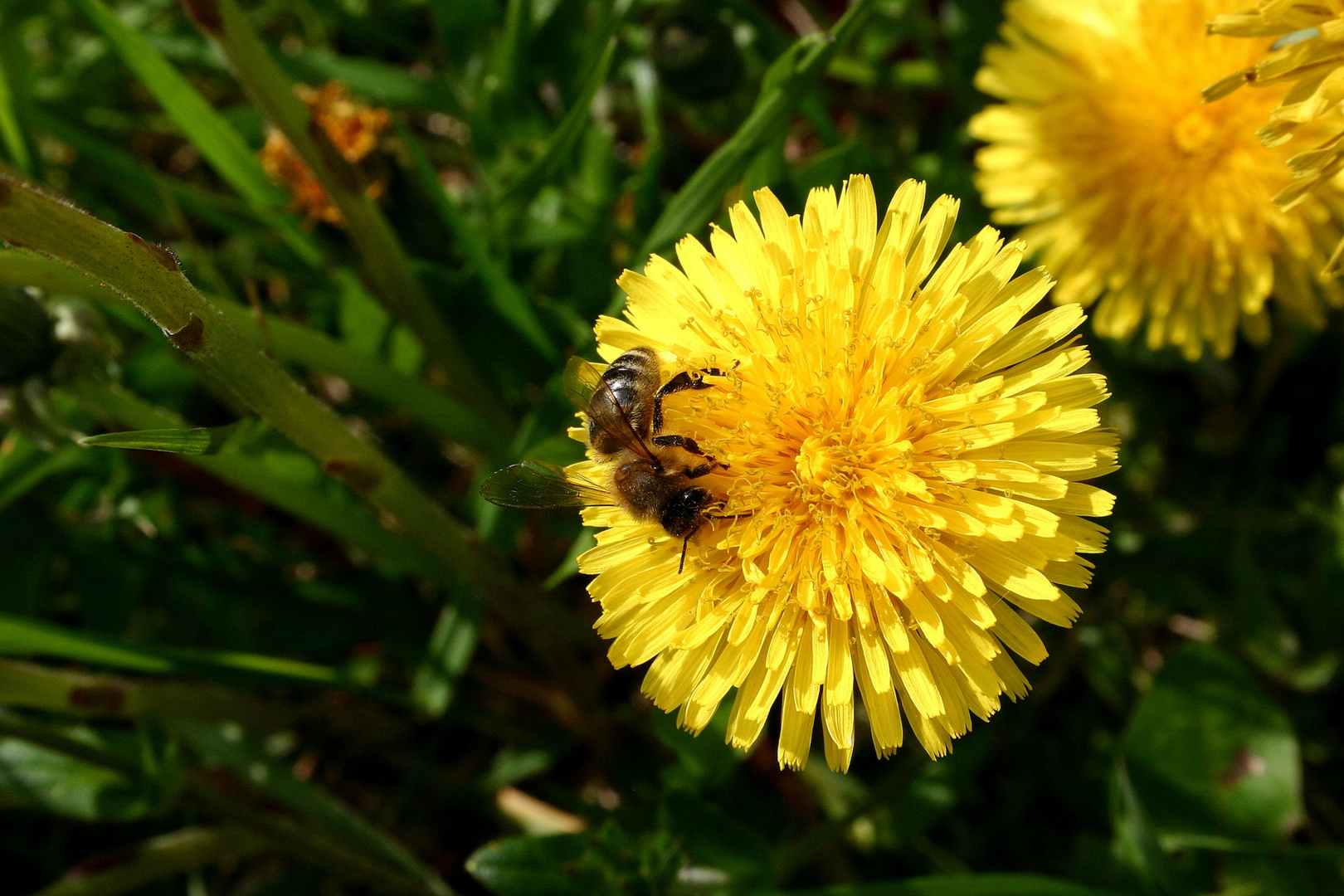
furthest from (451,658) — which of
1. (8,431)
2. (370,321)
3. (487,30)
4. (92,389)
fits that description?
(487,30)

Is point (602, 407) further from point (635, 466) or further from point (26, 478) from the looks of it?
point (26, 478)

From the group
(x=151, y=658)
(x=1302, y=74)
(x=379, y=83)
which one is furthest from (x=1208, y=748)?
(x=379, y=83)

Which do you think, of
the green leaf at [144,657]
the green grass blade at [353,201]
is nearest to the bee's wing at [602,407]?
the green grass blade at [353,201]

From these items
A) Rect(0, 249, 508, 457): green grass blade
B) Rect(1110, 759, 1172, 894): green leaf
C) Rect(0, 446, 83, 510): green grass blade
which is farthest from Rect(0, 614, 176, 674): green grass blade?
Rect(1110, 759, 1172, 894): green leaf

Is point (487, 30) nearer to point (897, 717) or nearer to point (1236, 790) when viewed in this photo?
point (897, 717)

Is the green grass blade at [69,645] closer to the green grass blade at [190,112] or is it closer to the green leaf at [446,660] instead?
the green leaf at [446,660]

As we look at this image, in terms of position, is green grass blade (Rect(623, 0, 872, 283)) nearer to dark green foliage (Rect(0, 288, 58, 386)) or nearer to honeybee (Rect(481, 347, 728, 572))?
honeybee (Rect(481, 347, 728, 572))
